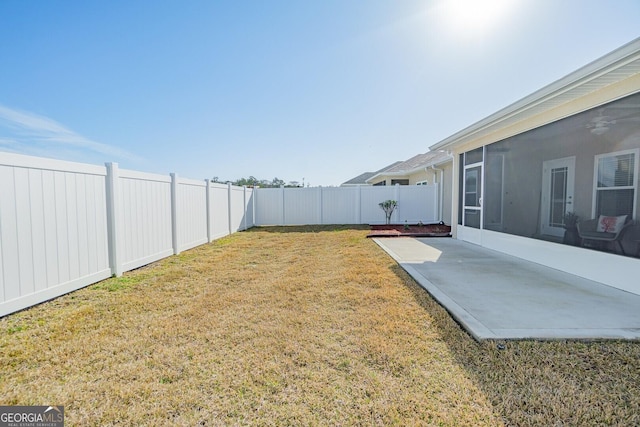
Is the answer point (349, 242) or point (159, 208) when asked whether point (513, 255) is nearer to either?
point (349, 242)

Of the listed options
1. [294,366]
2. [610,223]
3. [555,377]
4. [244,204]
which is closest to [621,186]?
[610,223]

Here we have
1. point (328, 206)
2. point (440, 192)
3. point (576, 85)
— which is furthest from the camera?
point (328, 206)

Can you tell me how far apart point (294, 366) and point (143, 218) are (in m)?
5.05

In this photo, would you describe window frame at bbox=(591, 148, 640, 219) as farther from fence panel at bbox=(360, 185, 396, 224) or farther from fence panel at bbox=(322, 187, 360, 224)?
fence panel at bbox=(322, 187, 360, 224)

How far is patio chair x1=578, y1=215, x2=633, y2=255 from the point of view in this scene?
409cm

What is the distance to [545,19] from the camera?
20.7 feet

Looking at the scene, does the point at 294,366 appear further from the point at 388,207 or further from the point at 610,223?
the point at 388,207

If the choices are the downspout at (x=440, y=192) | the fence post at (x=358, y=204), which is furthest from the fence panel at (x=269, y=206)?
the downspout at (x=440, y=192)

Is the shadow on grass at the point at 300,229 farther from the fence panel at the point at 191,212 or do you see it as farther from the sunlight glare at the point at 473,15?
the sunlight glare at the point at 473,15

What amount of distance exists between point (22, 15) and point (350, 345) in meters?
8.26

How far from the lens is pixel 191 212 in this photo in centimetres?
786

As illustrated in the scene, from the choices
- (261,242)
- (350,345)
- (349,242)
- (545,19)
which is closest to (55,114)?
(261,242)

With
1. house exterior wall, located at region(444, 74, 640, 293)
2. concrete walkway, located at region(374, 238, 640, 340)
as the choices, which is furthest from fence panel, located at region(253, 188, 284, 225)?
concrete walkway, located at region(374, 238, 640, 340)

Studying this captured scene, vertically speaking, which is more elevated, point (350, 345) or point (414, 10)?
point (414, 10)
